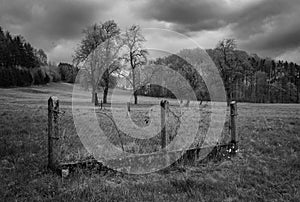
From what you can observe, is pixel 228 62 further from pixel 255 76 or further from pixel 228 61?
pixel 255 76

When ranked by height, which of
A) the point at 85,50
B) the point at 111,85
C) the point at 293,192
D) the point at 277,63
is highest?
the point at 277,63

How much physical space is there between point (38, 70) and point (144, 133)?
74.4m

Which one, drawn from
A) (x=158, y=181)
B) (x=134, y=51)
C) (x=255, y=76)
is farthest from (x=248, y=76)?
(x=158, y=181)

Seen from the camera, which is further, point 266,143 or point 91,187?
point 266,143

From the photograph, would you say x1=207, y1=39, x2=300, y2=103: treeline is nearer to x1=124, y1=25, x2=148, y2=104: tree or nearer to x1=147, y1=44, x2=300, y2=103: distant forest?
x1=147, y1=44, x2=300, y2=103: distant forest

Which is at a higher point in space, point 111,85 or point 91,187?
point 111,85

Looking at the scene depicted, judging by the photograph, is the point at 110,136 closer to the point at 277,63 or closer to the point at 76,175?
the point at 76,175

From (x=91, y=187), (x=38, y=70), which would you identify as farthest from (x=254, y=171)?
(x=38, y=70)

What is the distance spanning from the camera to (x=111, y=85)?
40844 millimetres

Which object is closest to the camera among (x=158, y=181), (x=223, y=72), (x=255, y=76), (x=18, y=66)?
(x=158, y=181)

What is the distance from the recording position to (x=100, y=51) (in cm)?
3541

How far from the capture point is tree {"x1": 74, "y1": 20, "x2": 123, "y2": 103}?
35719 mm

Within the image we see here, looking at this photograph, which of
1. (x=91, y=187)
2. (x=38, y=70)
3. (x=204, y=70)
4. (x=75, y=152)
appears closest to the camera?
(x=91, y=187)

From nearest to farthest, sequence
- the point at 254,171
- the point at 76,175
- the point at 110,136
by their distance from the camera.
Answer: the point at 76,175
the point at 254,171
the point at 110,136
